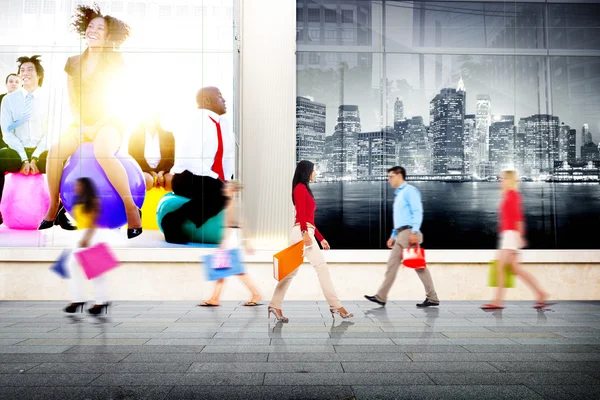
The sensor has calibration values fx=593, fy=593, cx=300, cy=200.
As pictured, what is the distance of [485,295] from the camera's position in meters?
10.6

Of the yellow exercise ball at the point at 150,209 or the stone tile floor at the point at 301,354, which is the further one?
the yellow exercise ball at the point at 150,209

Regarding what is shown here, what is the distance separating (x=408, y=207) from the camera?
9156mm

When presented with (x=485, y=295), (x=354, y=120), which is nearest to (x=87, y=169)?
(x=354, y=120)

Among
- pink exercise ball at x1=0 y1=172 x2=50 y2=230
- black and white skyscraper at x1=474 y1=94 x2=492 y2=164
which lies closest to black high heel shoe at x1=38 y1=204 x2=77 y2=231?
pink exercise ball at x1=0 y1=172 x2=50 y2=230

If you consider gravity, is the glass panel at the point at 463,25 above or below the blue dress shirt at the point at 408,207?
above

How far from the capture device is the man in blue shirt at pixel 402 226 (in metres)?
9.07

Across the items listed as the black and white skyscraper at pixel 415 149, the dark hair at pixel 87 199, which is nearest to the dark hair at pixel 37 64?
the dark hair at pixel 87 199

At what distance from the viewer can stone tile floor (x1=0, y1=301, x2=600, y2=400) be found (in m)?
4.60

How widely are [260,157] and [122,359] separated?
6031mm

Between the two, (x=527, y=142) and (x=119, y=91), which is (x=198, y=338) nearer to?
(x=119, y=91)

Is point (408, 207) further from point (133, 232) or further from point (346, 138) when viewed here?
point (133, 232)

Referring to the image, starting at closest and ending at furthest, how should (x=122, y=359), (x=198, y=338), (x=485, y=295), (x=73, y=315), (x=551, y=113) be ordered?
(x=122, y=359) → (x=198, y=338) → (x=73, y=315) → (x=485, y=295) → (x=551, y=113)

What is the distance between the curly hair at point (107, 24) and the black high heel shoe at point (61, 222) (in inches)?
127

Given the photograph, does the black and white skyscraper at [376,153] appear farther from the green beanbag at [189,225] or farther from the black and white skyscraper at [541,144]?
the green beanbag at [189,225]
